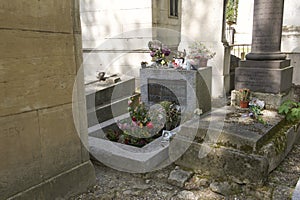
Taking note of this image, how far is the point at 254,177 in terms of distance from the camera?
300 centimetres

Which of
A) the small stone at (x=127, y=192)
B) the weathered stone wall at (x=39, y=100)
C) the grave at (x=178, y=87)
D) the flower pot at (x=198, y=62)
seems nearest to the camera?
the weathered stone wall at (x=39, y=100)

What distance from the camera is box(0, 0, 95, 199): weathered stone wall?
230 cm

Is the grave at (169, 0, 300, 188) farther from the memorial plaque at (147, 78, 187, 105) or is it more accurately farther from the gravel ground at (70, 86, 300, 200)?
the memorial plaque at (147, 78, 187, 105)

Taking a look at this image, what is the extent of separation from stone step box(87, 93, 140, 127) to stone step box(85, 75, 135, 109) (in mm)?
105

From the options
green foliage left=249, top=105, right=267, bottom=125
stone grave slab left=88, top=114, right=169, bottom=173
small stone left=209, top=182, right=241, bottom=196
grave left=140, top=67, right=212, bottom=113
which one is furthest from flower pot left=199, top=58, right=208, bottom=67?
small stone left=209, top=182, right=241, bottom=196

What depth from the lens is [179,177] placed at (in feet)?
10.7

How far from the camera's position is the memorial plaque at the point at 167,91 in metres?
5.28

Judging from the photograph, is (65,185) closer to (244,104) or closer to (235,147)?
(235,147)

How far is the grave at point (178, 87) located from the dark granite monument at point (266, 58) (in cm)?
78

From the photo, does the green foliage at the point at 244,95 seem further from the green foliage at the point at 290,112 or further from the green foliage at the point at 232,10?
the green foliage at the point at 232,10

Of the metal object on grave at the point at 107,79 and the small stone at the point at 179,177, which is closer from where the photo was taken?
the small stone at the point at 179,177

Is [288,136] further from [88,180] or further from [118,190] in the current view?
[88,180]

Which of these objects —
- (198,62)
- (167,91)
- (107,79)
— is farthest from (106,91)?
(198,62)

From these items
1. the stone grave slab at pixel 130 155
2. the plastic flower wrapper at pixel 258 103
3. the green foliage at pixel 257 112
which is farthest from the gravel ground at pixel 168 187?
the plastic flower wrapper at pixel 258 103
